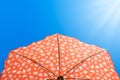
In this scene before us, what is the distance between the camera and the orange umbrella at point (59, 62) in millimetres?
5367

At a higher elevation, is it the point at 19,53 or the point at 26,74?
the point at 19,53

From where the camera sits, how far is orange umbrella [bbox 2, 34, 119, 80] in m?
5.37

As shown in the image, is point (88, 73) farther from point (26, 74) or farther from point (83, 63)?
point (26, 74)

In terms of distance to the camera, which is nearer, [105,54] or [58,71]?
[58,71]

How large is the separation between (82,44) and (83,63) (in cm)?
44

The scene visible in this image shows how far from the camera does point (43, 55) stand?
5.63m

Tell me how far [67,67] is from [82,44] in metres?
0.64

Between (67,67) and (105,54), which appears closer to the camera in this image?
(67,67)

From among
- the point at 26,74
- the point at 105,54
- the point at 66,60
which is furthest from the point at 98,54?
the point at 26,74

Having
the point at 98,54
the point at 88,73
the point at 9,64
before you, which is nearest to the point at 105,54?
the point at 98,54

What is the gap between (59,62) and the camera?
5.43 m

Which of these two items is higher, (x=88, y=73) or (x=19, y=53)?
(x=19, y=53)

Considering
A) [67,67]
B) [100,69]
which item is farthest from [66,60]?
[100,69]

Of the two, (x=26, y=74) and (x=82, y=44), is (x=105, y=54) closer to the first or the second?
(x=82, y=44)
